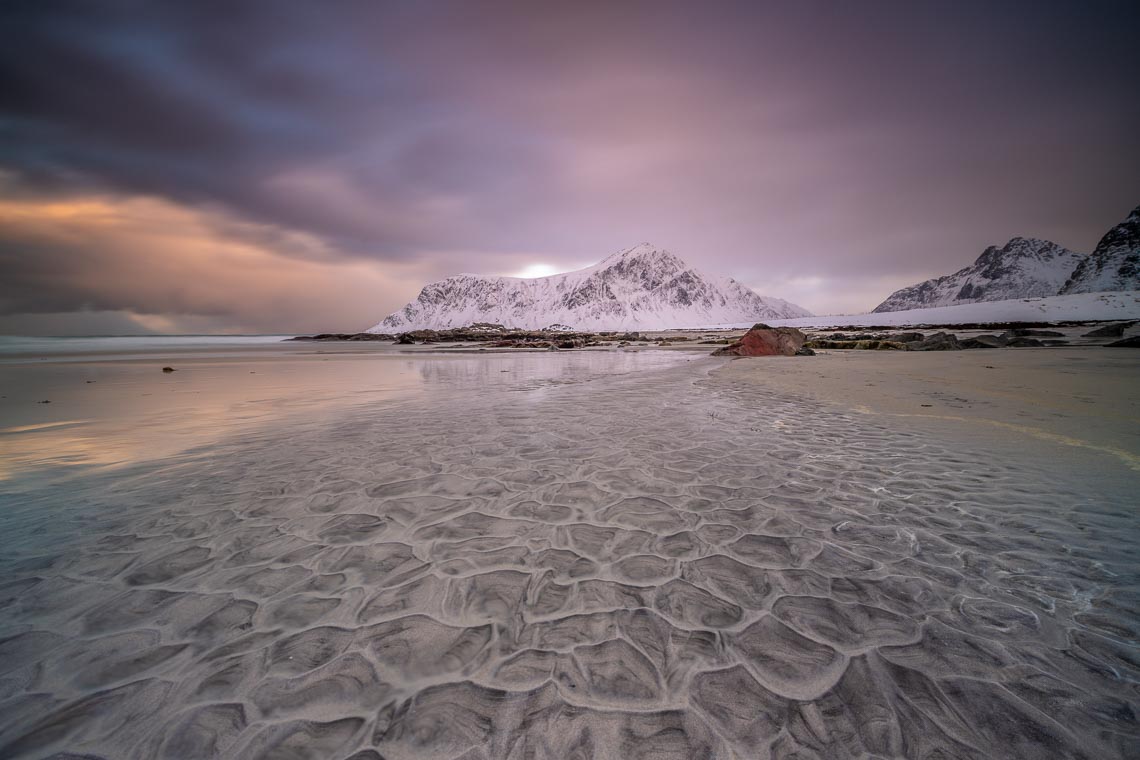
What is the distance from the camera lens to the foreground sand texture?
1.85m

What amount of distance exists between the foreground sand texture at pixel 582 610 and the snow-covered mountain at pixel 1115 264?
495ft

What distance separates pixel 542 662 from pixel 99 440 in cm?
911

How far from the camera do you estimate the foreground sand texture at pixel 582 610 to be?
185cm

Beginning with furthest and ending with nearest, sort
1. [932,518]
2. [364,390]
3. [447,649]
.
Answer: [364,390]
[932,518]
[447,649]

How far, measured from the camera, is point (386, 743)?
71.1 inches

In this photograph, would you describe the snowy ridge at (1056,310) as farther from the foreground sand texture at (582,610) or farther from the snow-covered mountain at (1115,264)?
the foreground sand texture at (582,610)

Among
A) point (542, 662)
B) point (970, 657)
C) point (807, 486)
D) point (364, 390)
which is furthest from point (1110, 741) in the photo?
point (364, 390)

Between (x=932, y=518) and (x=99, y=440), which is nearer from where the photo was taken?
(x=932, y=518)

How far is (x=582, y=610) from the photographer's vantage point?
2.66 meters

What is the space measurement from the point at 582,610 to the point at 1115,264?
17584 cm

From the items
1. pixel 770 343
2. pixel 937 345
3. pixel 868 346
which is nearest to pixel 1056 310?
pixel 868 346

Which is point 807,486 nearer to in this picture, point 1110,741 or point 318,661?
point 1110,741

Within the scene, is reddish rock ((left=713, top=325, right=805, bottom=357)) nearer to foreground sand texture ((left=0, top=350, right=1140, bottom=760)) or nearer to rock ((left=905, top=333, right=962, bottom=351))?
rock ((left=905, top=333, right=962, bottom=351))

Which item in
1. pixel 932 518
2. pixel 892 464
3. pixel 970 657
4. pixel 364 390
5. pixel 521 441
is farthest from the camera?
pixel 364 390
